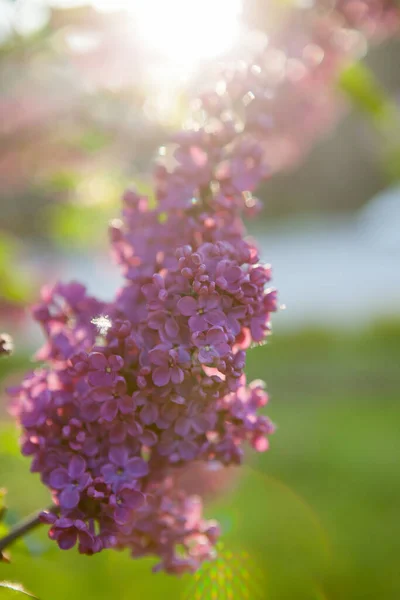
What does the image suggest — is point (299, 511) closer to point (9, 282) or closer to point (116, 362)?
point (9, 282)

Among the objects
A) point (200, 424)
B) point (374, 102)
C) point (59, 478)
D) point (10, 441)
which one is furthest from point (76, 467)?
point (374, 102)

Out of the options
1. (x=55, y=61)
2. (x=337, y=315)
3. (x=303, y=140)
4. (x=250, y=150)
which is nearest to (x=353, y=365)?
(x=337, y=315)

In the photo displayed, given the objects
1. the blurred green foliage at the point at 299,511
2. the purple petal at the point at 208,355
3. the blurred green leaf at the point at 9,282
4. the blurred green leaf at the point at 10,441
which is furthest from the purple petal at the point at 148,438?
the blurred green leaf at the point at 9,282

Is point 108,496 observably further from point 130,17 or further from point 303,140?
point 303,140

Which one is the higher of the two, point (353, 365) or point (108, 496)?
point (353, 365)

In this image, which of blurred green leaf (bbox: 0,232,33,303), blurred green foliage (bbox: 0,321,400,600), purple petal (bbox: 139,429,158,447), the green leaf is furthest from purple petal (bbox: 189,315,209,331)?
blurred green leaf (bbox: 0,232,33,303)
